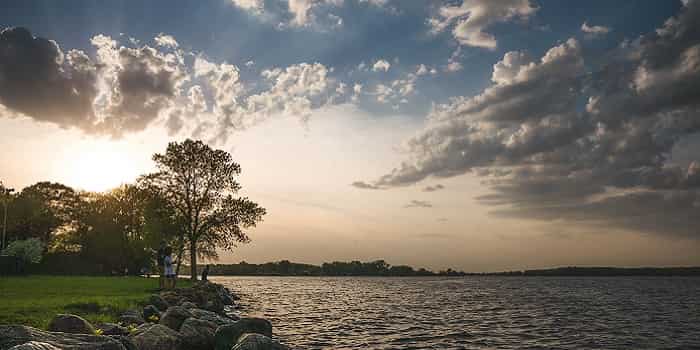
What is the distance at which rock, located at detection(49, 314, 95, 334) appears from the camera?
1176 cm

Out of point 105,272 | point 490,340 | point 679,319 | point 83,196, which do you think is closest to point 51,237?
point 83,196

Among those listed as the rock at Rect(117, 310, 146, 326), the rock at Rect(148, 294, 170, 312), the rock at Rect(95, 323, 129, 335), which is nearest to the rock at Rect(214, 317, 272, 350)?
the rock at Rect(95, 323, 129, 335)

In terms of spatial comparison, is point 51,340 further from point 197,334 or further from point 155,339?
point 197,334

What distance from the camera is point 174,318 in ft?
56.3

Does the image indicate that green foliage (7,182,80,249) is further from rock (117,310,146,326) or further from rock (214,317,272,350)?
rock (214,317,272,350)

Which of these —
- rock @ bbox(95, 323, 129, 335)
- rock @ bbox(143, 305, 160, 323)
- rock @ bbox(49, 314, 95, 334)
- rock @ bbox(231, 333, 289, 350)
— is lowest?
rock @ bbox(143, 305, 160, 323)

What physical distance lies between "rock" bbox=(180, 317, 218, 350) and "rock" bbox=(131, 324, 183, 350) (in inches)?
18.5

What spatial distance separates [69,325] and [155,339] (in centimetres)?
227

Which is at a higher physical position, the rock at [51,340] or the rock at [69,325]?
the rock at [51,340]

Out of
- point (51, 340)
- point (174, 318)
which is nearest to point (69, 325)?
point (51, 340)

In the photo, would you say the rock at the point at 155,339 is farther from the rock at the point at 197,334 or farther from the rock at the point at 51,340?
the rock at the point at 51,340

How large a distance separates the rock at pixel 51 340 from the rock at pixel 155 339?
285 centimetres

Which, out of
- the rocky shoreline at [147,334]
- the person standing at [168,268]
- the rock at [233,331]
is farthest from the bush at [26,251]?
the rock at [233,331]

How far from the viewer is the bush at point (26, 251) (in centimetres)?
6022
